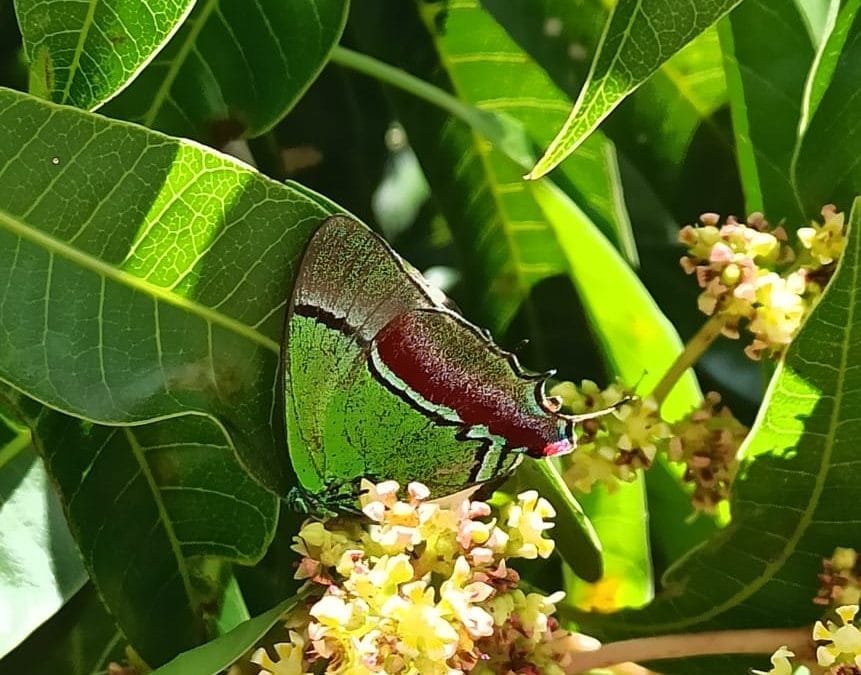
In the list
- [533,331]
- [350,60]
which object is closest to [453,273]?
[533,331]

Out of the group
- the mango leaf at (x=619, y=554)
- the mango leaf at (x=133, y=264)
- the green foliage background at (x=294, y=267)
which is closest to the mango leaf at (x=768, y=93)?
the green foliage background at (x=294, y=267)

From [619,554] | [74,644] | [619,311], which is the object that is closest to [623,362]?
[619,311]

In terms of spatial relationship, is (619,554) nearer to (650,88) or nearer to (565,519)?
(565,519)

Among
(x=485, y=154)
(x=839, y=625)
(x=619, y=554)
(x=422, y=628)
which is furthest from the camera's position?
(x=485, y=154)

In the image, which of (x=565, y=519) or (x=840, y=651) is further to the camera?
(x=565, y=519)

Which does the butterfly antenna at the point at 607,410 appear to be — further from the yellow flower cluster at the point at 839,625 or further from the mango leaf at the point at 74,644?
the mango leaf at the point at 74,644

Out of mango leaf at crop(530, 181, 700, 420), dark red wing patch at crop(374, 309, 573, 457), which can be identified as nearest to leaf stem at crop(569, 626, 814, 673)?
dark red wing patch at crop(374, 309, 573, 457)
